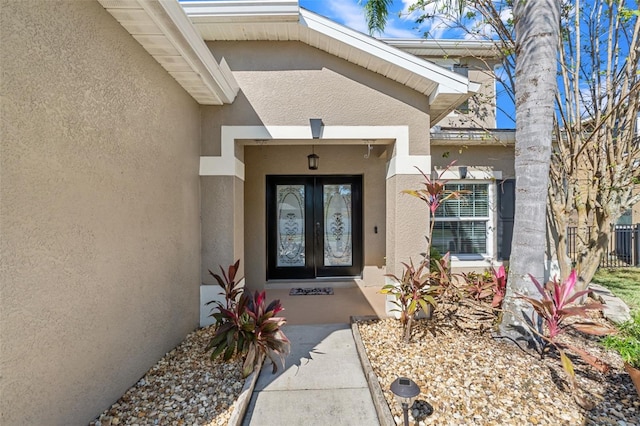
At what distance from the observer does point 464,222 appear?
805 cm

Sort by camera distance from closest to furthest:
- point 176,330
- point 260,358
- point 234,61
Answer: point 260,358
point 176,330
point 234,61

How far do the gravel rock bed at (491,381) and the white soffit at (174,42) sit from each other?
185 inches

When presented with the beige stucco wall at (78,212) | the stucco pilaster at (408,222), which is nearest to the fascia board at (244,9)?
the beige stucco wall at (78,212)

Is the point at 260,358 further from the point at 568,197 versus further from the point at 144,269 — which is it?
the point at 568,197

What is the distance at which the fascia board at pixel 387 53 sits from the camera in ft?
16.2

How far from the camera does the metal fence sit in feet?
35.9

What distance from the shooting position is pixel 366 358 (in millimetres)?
4102

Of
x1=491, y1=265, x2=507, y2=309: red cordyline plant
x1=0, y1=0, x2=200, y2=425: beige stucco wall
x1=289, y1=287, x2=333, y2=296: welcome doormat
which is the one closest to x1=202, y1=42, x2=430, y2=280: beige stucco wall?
x1=0, y1=0, x2=200, y2=425: beige stucco wall

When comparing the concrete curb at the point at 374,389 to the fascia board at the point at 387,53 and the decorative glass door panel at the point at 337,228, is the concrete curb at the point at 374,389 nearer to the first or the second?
the decorative glass door panel at the point at 337,228

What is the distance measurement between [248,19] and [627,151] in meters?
7.61

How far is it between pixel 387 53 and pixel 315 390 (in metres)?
5.13

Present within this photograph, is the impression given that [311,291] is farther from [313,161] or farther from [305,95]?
[305,95]

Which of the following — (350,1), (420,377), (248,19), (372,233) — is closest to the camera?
(420,377)

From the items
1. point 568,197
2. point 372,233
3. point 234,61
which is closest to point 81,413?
point 234,61
